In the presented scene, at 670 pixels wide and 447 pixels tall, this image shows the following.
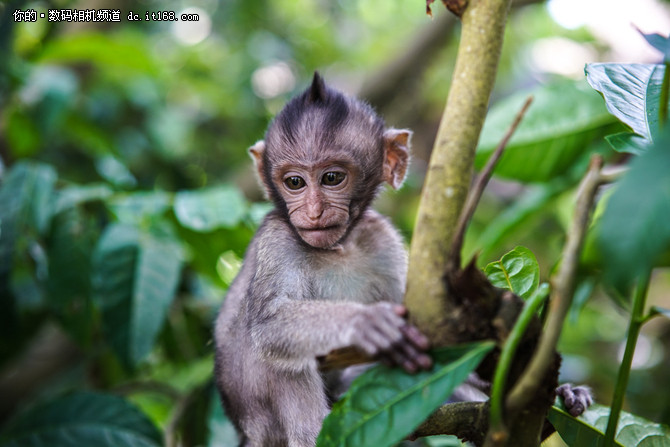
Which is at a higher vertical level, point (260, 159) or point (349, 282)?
point (260, 159)

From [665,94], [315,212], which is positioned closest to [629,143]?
[665,94]

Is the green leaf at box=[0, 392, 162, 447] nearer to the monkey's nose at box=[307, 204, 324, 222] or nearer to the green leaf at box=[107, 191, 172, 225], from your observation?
the green leaf at box=[107, 191, 172, 225]

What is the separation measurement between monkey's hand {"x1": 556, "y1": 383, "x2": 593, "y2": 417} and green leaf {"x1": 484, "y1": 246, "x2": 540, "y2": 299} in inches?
17.1

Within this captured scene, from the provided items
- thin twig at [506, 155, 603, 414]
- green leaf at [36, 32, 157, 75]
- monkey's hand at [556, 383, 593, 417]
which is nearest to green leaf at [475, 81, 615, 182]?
monkey's hand at [556, 383, 593, 417]

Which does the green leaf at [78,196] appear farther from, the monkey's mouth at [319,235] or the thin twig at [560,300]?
the thin twig at [560,300]

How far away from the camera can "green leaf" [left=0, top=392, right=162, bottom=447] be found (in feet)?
9.03

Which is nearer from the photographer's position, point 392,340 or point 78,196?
point 392,340

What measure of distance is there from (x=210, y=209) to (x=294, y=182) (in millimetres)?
574

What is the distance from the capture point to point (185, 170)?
222 inches

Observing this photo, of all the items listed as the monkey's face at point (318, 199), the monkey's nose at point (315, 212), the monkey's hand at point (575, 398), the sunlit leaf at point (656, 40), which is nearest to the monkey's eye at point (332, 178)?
the monkey's face at point (318, 199)

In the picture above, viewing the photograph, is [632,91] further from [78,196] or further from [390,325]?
[78,196]

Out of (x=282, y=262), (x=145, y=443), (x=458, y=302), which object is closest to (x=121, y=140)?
(x=145, y=443)

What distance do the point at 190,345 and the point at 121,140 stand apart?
2.59 m

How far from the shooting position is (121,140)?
225 inches
